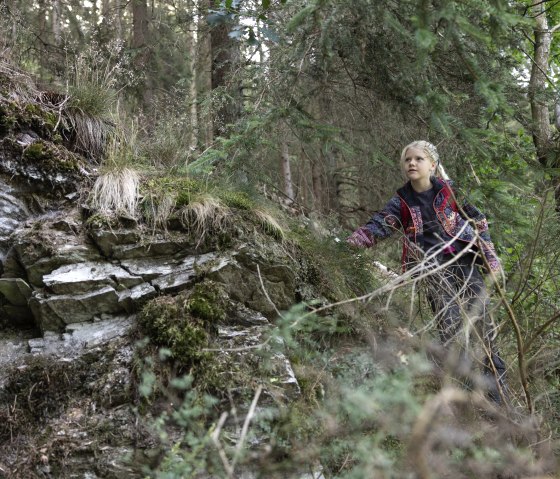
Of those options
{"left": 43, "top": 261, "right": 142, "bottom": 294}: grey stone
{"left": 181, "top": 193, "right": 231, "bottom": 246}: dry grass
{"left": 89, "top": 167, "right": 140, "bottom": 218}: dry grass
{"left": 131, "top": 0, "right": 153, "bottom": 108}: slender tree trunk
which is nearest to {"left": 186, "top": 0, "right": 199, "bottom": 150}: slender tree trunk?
{"left": 131, "top": 0, "right": 153, "bottom": 108}: slender tree trunk

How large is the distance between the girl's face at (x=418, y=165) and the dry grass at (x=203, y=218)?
1.54m

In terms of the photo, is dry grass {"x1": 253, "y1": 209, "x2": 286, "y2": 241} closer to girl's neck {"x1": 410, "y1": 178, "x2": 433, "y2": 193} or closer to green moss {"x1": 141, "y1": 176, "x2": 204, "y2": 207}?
green moss {"x1": 141, "y1": 176, "x2": 204, "y2": 207}

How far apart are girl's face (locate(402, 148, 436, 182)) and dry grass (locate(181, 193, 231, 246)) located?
60.5 inches

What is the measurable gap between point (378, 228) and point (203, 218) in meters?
1.46

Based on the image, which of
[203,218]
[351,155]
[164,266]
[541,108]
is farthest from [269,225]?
[541,108]

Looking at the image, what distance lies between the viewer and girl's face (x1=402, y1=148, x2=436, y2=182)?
4.22 meters

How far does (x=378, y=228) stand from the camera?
432cm

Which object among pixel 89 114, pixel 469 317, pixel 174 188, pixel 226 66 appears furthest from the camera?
pixel 226 66

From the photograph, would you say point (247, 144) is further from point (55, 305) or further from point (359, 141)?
point (55, 305)

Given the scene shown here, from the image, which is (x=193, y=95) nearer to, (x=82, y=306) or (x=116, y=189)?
(x=116, y=189)

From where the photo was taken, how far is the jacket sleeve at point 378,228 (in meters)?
4.30

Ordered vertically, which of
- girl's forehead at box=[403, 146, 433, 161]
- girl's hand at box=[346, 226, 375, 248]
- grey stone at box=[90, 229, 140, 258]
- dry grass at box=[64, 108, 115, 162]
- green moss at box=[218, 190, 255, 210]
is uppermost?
dry grass at box=[64, 108, 115, 162]

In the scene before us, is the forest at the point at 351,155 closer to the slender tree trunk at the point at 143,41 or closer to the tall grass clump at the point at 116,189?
the tall grass clump at the point at 116,189

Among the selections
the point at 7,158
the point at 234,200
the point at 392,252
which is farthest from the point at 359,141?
the point at 7,158
